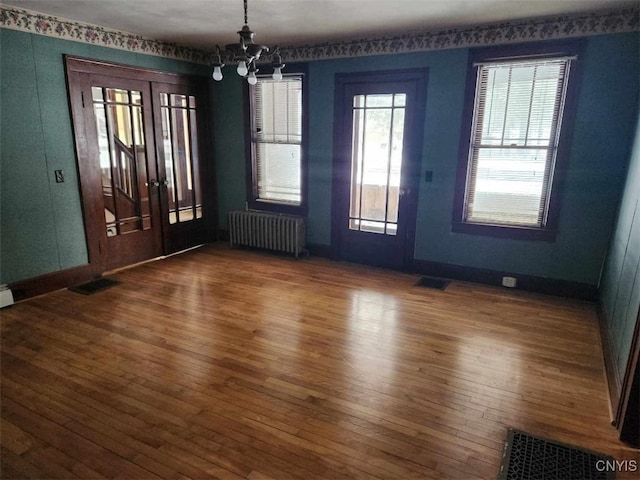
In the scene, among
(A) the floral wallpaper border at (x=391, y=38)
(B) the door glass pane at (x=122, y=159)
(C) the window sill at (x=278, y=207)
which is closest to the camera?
(A) the floral wallpaper border at (x=391, y=38)

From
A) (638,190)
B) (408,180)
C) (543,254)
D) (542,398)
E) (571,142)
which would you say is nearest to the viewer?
(542,398)

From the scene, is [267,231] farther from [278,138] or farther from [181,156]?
[181,156]

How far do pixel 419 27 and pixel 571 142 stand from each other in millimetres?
1982

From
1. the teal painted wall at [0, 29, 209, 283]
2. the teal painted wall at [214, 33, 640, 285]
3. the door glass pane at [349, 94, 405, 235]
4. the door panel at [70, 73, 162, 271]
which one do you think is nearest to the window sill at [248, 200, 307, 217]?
the teal painted wall at [214, 33, 640, 285]

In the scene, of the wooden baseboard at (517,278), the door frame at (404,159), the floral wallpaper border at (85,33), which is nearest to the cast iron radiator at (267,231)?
the door frame at (404,159)

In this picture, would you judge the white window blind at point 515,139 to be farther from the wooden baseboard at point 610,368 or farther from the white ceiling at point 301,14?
the wooden baseboard at point 610,368

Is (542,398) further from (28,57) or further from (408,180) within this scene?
(28,57)

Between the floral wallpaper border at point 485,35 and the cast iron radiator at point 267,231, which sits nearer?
the floral wallpaper border at point 485,35

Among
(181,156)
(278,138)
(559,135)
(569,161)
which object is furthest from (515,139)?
(181,156)

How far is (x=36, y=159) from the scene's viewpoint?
3.98 m

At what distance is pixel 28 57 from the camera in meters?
3.82

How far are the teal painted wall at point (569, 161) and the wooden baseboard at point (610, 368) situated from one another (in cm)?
83

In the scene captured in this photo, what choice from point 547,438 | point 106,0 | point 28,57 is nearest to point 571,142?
point 547,438

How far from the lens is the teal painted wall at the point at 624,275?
2551 millimetres
